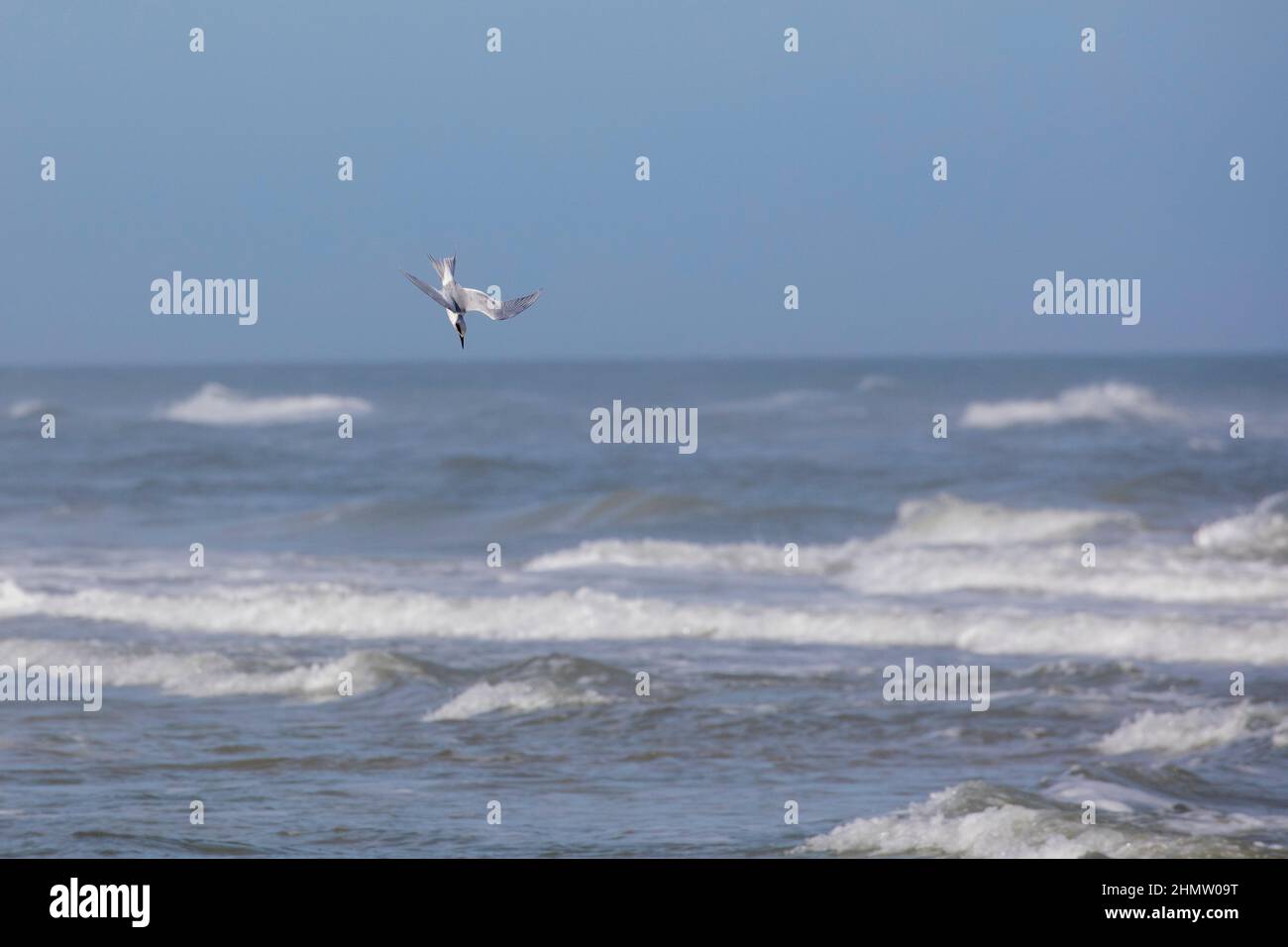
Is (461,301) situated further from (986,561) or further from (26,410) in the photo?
(26,410)

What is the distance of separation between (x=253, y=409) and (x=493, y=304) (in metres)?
57.0

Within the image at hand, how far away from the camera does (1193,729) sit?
11.8 m

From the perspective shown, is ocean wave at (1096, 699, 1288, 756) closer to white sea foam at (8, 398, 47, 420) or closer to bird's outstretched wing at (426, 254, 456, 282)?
bird's outstretched wing at (426, 254, 456, 282)

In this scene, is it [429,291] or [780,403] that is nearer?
[429,291]

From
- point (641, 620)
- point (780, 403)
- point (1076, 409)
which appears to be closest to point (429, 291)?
point (641, 620)

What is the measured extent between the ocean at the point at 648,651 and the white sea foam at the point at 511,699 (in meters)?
0.05

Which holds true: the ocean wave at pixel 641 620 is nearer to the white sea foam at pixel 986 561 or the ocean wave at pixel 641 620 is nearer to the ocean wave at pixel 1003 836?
the white sea foam at pixel 986 561

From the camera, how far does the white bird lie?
4828 millimetres

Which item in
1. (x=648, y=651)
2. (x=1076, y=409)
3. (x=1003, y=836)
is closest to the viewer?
(x=1003, y=836)

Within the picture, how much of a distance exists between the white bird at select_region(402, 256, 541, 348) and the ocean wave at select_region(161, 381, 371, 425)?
50.6 meters

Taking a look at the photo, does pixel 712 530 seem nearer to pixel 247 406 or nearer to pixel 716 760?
pixel 716 760

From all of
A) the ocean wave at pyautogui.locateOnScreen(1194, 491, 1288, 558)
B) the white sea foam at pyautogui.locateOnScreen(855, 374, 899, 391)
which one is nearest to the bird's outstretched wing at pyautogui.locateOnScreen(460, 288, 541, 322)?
the ocean wave at pyautogui.locateOnScreen(1194, 491, 1288, 558)

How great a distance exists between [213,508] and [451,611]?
44.8ft
